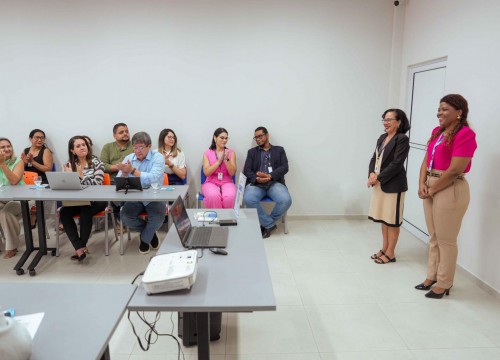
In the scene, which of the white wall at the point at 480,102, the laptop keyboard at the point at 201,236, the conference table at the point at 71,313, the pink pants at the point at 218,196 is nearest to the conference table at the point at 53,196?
the pink pants at the point at 218,196

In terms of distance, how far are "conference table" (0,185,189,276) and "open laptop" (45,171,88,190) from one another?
61mm

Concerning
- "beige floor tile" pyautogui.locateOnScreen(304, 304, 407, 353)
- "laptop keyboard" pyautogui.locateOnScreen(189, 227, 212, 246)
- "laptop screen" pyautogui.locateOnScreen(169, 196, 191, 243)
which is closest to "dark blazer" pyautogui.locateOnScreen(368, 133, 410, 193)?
"beige floor tile" pyautogui.locateOnScreen(304, 304, 407, 353)

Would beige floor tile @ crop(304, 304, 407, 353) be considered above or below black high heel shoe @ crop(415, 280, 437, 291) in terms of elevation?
below

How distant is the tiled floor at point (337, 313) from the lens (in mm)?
2457

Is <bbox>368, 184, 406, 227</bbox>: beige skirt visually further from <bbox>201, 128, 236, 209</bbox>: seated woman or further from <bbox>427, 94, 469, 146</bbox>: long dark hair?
<bbox>201, 128, 236, 209</bbox>: seated woman

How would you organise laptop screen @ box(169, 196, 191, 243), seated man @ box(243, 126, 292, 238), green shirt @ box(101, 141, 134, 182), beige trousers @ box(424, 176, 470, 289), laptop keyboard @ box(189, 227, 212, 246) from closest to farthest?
laptop screen @ box(169, 196, 191, 243) < laptop keyboard @ box(189, 227, 212, 246) < beige trousers @ box(424, 176, 470, 289) < seated man @ box(243, 126, 292, 238) < green shirt @ box(101, 141, 134, 182)

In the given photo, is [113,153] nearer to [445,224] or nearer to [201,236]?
[201,236]

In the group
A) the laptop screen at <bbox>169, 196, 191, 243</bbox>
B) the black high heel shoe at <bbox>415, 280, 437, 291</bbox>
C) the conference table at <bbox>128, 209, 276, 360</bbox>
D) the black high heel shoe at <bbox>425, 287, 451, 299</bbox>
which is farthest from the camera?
the black high heel shoe at <bbox>415, 280, 437, 291</bbox>

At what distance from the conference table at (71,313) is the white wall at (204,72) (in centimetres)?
366

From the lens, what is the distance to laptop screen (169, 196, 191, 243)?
7.22 feet

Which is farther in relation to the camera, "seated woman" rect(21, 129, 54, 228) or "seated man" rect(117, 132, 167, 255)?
"seated woman" rect(21, 129, 54, 228)

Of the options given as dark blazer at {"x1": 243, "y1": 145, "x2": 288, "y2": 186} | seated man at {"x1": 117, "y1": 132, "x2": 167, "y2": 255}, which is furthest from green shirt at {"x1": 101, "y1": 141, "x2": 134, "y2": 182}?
dark blazer at {"x1": 243, "y1": 145, "x2": 288, "y2": 186}

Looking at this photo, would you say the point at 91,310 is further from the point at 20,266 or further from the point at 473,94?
the point at 473,94

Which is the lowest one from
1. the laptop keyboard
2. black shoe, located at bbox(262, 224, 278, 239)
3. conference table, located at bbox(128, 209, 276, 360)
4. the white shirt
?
black shoe, located at bbox(262, 224, 278, 239)
